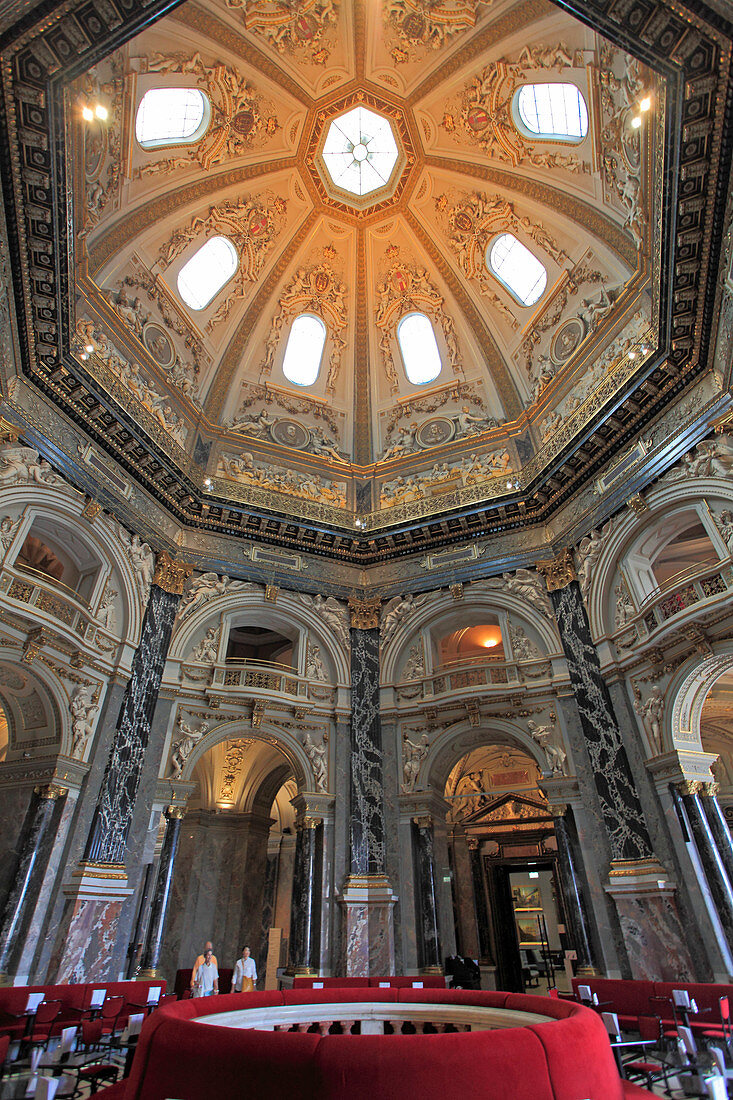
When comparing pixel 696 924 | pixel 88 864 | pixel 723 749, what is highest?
pixel 723 749

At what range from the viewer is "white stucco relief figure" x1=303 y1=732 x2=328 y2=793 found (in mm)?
15438

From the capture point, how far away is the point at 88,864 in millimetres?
11781

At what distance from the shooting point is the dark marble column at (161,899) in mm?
12375

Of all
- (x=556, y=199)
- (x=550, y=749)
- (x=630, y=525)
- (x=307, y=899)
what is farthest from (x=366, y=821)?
(x=556, y=199)

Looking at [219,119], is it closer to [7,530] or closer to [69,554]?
[69,554]

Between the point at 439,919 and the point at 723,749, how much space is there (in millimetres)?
11469

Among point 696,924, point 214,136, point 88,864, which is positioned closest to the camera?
point 696,924

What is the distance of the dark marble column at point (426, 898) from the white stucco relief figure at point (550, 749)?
337cm

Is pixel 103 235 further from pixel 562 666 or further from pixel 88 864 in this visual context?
pixel 562 666

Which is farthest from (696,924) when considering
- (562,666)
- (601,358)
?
(601,358)

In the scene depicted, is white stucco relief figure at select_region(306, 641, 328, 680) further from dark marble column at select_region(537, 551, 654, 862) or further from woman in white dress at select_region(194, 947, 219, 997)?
woman in white dress at select_region(194, 947, 219, 997)

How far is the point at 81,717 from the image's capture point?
12883 millimetres

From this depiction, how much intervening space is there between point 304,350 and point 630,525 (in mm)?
12919

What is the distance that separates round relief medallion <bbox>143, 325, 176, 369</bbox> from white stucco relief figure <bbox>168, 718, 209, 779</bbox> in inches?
400
